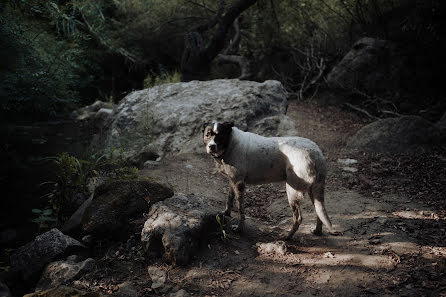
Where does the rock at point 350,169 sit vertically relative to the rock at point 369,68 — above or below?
below

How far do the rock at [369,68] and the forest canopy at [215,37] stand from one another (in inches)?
24.5

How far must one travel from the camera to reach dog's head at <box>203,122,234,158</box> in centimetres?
364

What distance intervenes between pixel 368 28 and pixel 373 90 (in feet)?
8.99

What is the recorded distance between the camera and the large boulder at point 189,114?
7.23m

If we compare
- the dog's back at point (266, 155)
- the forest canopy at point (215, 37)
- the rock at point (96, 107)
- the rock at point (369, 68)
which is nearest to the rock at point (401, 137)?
the forest canopy at point (215, 37)

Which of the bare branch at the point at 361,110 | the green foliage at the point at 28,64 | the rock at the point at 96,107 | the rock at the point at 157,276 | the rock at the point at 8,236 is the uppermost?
the green foliage at the point at 28,64

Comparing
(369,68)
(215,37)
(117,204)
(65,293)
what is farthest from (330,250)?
(215,37)

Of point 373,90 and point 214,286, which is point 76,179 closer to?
point 214,286

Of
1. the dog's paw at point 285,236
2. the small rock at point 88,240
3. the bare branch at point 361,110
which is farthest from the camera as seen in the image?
the bare branch at point 361,110

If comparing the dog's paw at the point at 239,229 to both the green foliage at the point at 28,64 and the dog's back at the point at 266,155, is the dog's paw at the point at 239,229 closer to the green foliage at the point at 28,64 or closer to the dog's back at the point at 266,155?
the dog's back at the point at 266,155

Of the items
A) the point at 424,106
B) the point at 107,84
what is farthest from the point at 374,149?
the point at 107,84

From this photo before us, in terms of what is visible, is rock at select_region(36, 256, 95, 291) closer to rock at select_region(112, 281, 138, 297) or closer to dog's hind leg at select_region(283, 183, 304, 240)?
rock at select_region(112, 281, 138, 297)

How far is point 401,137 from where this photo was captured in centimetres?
701

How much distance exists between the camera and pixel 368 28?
38.5 feet
